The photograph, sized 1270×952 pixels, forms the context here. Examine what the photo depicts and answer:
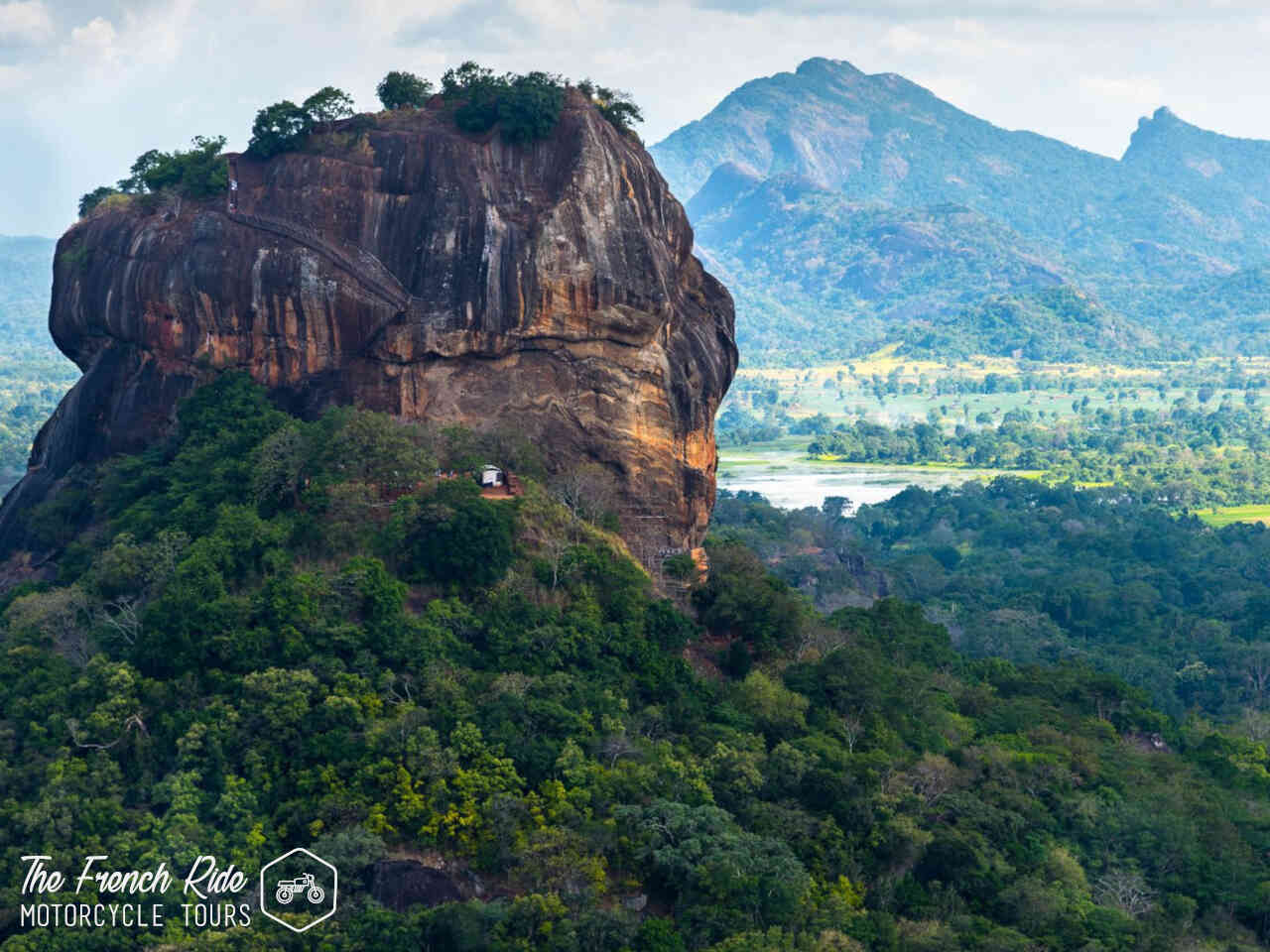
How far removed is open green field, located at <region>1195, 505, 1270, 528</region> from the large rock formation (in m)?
54.1

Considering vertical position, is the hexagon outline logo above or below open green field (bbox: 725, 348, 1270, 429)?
below

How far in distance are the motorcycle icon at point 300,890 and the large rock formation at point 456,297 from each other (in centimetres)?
1302

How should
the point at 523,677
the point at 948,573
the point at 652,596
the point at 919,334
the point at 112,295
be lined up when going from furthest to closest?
the point at 919,334, the point at 948,573, the point at 112,295, the point at 652,596, the point at 523,677

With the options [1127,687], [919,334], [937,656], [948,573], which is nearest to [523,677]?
[937,656]

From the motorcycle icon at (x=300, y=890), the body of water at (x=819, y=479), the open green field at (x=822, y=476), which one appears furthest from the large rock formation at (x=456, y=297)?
the open green field at (x=822, y=476)

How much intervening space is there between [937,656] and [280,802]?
749 inches

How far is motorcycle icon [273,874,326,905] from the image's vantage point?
2180cm

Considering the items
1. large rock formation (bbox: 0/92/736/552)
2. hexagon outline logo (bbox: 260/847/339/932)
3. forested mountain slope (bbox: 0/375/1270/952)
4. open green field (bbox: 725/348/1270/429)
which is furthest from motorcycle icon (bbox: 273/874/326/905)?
open green field (bbox: 725/348/1270/429)

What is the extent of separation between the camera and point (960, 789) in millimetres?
27391

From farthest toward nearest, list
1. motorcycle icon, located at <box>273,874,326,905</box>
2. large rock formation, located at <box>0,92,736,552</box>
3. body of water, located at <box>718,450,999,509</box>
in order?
1. body of water, located at <box>718,450,999,509</box>
2. large rock formation, located at <box>0,92,736,552</box>
3. motorcycle icon, located at <box>273,874,326,905</box>

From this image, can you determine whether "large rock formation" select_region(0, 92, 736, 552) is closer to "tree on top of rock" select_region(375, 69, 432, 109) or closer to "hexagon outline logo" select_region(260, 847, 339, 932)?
"tree on top of rock" select_region(375, 69, 432, 109)

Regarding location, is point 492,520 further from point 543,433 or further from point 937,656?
point 937,656

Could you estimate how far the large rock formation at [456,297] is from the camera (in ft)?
107

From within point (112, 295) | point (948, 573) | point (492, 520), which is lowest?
point (948, 573)
